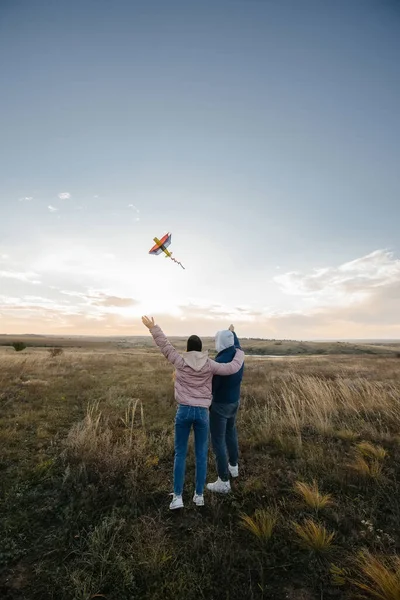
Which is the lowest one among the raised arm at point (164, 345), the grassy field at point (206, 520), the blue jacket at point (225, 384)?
the grassy field at point (206, 520)

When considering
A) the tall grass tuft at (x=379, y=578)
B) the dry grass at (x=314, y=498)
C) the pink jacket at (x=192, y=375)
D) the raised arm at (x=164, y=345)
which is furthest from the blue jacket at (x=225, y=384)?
the tall grass tuft at (x=379, y=578)

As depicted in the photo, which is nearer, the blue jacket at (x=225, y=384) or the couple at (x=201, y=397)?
the couple at (x=201, y=397)

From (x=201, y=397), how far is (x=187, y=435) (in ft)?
1.96

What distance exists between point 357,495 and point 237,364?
2.74 m

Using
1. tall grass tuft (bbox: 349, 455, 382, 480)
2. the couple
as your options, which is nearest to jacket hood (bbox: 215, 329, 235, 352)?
the couple

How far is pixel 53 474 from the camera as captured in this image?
5.57 meters

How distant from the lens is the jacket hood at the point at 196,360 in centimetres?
436

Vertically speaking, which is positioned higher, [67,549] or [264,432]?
[264,432]

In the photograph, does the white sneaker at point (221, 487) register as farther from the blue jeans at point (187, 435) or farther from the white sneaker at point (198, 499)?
the blue jeans at point (187, 435)

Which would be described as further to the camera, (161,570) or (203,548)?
(203,548)

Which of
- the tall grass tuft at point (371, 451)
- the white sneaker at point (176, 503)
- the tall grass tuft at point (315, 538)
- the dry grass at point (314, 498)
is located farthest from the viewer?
the tall grass tuft at point (371, 451)

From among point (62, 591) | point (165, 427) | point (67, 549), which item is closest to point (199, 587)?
point (62, 591)

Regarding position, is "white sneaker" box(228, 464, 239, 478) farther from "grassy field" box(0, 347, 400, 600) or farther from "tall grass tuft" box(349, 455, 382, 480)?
"tall grass tuft" box(349, 455, 382, 480)

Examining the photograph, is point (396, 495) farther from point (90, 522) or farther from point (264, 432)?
point (90, 522)
